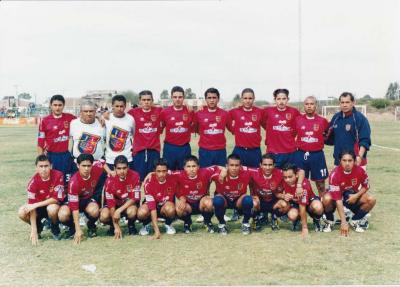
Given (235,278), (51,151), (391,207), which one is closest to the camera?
(235,278)

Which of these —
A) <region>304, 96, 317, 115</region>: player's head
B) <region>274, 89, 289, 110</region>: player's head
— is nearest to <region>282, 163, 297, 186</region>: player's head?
<region>304, 96, 317, 115</region>: player's head

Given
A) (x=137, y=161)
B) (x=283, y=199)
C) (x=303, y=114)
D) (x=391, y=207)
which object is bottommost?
(x=391, y=207)

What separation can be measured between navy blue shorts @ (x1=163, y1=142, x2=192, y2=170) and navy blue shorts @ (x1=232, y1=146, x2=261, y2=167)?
2.32 ft

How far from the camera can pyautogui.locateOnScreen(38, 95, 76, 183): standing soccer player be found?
6023 mm

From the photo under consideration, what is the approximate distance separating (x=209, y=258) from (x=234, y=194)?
56.7 inches

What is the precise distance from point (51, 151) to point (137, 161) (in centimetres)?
117

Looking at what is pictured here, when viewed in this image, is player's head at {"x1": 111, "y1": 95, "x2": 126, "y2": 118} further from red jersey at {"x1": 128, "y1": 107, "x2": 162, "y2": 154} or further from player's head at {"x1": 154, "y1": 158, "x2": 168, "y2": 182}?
→ player's head at {"x1": 154, "y1": 158, "x2": 168, "y2": 182}

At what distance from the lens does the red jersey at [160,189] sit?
559 cm

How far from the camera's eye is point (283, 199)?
5695mm

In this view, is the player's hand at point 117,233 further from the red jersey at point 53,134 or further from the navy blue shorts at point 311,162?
the navy blue shorts at point 311,162

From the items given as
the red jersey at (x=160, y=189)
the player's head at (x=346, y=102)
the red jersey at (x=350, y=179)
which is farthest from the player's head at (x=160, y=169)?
the player's head at (x=346, y=102)

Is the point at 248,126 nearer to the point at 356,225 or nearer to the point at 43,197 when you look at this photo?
the point at 356,225

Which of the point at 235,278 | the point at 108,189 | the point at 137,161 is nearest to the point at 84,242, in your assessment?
the point at 108,189

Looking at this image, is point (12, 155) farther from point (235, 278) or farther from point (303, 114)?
point (235, 278)
